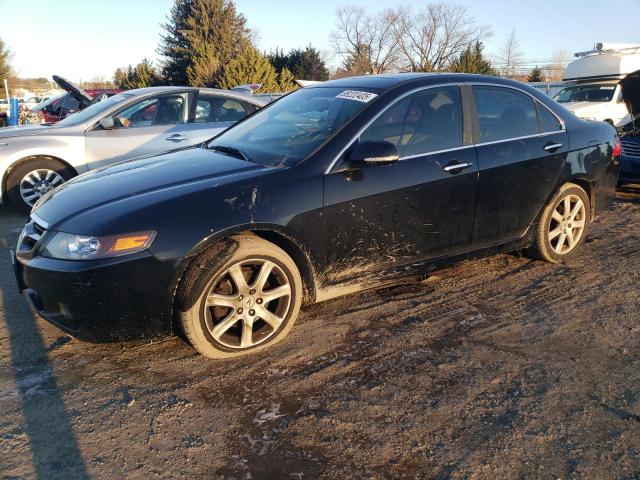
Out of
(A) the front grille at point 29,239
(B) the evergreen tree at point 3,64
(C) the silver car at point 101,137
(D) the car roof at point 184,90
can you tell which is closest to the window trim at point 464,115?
(A) the front grille at point 29,239

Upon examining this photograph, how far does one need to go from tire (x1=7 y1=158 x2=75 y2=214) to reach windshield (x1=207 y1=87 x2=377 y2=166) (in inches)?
131

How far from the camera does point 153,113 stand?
23.0ft

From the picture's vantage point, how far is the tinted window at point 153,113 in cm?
688

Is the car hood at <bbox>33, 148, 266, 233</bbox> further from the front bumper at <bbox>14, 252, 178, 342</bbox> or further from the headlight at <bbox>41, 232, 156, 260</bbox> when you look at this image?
the front bumper at <bbox>14, 252, 178, 342</bbox>

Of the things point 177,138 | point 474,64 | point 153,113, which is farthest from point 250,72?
point 177,138

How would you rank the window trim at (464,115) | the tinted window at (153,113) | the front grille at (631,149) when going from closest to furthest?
the window trim at (464,115)
the tinted window at (153,113)
the front grille at (631,149)

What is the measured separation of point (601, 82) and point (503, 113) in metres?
10.8

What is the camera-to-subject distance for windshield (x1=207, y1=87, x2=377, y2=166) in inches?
138

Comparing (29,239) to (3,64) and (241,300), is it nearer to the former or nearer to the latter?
(241,300)

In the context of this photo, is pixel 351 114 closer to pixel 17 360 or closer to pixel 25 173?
pixel 17 360

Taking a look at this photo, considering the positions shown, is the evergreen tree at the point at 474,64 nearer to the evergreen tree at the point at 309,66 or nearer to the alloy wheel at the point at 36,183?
the evergreen tree at the point at 309,66

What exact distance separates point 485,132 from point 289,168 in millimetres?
1685

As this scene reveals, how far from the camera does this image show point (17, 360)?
3188 millimetres

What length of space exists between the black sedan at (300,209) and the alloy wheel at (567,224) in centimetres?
3
